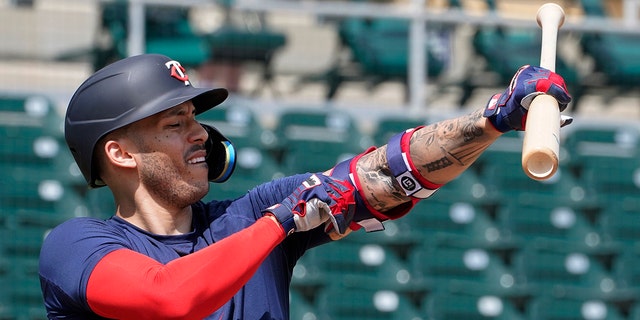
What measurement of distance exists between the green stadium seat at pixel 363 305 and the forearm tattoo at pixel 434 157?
11.1ft

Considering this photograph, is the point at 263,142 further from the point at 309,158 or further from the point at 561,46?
the point at 561,46

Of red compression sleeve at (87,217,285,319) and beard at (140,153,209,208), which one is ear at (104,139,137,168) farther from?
red compression sleeve at (87,217,285,319)

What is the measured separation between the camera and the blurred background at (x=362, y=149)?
19.8ft

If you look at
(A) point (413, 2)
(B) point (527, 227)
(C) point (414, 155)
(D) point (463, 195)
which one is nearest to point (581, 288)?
(B) point (527, 227)

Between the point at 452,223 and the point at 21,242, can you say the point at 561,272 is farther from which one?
the point at 21,242

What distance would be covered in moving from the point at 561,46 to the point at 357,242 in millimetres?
2633

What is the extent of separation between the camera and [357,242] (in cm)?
624

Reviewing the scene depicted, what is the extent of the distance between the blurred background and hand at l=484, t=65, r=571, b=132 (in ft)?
11.8

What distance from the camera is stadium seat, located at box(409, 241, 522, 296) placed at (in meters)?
6.27

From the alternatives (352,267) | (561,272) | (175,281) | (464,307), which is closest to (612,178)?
(561,272)

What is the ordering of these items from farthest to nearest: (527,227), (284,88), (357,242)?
(284,88), (527,227), (357,242)

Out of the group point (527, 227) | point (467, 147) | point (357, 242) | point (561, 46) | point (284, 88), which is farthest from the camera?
point (561, 46)

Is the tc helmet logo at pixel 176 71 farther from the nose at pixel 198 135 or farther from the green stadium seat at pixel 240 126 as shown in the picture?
the green stadium seat at pixel 240 126

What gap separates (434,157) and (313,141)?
12.4 ft
